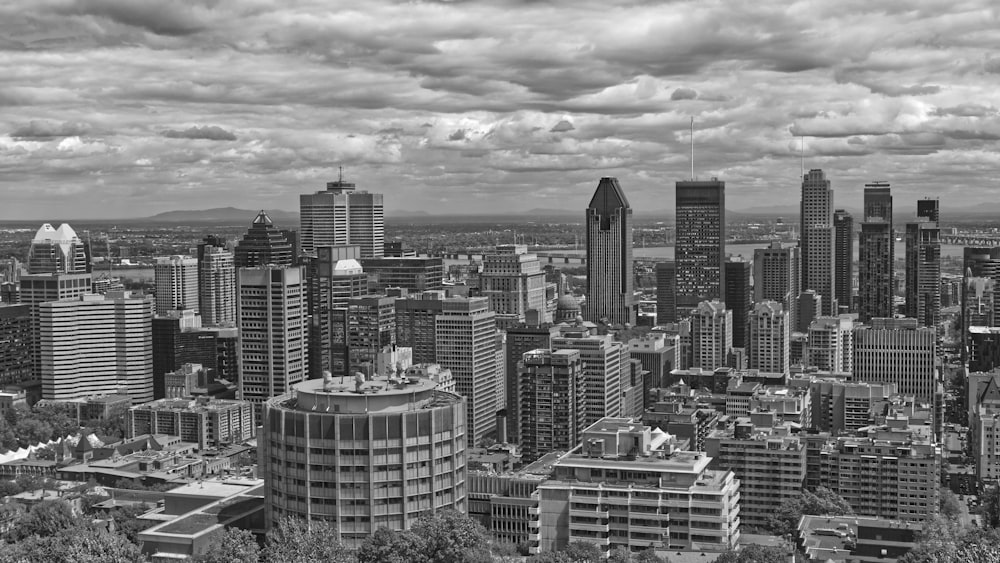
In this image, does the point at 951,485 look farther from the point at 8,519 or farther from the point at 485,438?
the point at 8,519

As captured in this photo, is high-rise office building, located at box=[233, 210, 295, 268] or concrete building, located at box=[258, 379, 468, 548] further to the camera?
high-rise office building, located at box=[233, 210, 295, 268]

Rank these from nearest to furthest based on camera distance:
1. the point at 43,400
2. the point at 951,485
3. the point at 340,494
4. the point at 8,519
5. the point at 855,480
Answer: the point at 340,494 < the point at 8,519 < the point at 855,480 < the point at 951,485 < the point at 43,400

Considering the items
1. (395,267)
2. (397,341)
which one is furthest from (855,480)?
(395,267)

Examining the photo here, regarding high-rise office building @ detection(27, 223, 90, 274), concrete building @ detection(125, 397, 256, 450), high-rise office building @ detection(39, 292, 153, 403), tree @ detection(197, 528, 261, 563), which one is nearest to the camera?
tree @ detection(197, 528, 261, 563)

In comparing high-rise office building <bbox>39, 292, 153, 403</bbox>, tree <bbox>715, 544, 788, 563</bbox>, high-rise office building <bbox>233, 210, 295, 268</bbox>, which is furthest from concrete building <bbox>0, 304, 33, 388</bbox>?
tree <bbox>715, 544, 788, 563</bbox>

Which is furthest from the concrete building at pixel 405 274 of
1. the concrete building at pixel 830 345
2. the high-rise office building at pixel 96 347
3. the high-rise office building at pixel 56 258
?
the concrete building at pixel 830 345

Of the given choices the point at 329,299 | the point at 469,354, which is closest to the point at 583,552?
the point at 469,354

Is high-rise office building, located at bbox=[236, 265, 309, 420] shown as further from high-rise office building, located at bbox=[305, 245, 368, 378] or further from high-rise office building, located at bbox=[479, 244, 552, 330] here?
high-rise office building, located at bbox=[479, 244, 552, 330]

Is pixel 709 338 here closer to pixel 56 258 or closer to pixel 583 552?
pixel 56 258
